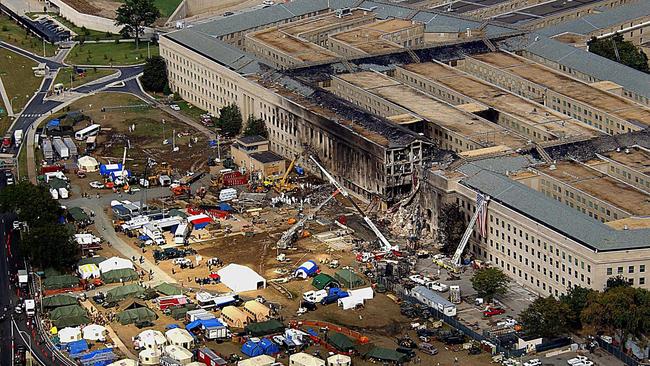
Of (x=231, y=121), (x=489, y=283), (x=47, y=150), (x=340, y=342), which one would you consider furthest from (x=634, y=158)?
(x=47, y=150)

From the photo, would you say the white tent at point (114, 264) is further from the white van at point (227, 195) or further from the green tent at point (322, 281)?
the white van at point (227, 195)

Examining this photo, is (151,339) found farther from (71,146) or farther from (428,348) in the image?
(71,146)

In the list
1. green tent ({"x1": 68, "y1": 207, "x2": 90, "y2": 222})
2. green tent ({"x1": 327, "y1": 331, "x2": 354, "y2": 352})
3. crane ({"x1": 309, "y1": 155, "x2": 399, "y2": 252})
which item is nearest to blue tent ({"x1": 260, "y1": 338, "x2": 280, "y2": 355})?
green tent ({"x1": 327, "y1": 331, "x2": 354, "y2": 352})

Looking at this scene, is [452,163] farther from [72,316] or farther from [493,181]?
[72,316]

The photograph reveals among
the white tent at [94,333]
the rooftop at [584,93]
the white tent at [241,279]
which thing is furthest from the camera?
the rooftop at [584,93]

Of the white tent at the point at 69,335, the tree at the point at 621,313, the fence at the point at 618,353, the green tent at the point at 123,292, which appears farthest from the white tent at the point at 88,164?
the fence at the point at 618,353

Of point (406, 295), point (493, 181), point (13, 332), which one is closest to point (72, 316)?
point (13, 332)
